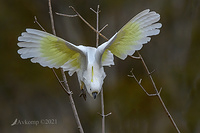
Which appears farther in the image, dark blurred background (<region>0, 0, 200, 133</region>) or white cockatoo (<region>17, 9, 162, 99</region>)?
dark blurred background (<region>0, 0, 200, 133</region>)

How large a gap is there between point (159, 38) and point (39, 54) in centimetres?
181

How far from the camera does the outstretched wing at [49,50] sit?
3.21ft

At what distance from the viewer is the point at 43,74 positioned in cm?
278

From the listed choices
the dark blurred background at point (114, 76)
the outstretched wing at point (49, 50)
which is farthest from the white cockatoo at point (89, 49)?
the dark blurred background at point (114, 76)

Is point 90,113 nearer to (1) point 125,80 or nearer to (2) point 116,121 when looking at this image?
(2) point 116,121

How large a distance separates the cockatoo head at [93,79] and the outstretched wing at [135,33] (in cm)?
9

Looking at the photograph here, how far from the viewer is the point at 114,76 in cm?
270

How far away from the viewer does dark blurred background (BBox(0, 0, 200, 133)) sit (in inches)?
103

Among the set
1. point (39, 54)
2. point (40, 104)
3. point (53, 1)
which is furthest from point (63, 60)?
point (40, 104)

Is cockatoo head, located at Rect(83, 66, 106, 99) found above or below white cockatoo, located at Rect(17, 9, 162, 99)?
below

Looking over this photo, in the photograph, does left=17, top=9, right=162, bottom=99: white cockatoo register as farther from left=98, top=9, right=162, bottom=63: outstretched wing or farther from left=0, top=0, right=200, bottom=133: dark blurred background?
→ left=0, top=0, right=200, bottom=133: dark blurred background

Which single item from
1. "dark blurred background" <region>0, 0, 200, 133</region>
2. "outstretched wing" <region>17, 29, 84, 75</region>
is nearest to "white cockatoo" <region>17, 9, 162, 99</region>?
"outstretched wing" <region>17, 29, 84, 75</region>

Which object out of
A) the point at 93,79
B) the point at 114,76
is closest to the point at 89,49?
the point at 93,79

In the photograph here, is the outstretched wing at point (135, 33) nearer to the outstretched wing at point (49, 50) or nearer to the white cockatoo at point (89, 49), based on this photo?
the white cockatoo at point (89, 49)
